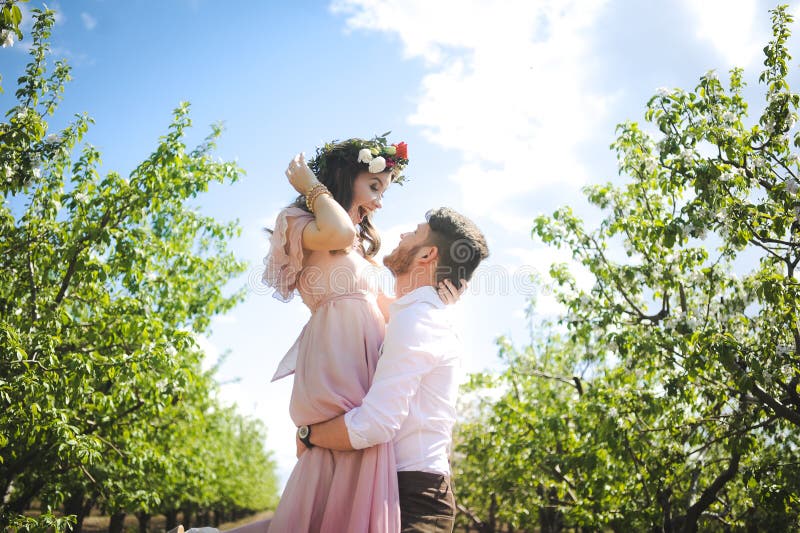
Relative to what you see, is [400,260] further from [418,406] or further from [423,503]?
[423,503]

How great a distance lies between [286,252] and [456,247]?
0.89 meters

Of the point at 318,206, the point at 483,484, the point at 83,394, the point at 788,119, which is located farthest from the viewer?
the point at 483,484

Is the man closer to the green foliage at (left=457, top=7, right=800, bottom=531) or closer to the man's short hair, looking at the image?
the man's short hair

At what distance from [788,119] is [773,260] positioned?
59.9 inches

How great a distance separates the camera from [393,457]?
254 cm

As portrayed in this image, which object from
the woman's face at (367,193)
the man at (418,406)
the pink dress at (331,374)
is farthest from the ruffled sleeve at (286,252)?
the man at (418,406)

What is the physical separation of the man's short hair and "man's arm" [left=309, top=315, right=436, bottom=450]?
404 mm

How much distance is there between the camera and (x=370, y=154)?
333 cm

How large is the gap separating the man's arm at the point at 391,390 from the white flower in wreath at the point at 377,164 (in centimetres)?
110

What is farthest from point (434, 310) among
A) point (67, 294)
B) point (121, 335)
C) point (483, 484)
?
point (483, 484)

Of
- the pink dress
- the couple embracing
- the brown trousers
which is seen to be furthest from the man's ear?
the brown trousers

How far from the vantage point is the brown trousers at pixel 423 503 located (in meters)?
2.50

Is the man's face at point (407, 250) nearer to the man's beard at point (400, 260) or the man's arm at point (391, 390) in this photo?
the man's beard at point (400, 260)

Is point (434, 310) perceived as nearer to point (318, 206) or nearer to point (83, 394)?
point (318, 206)
